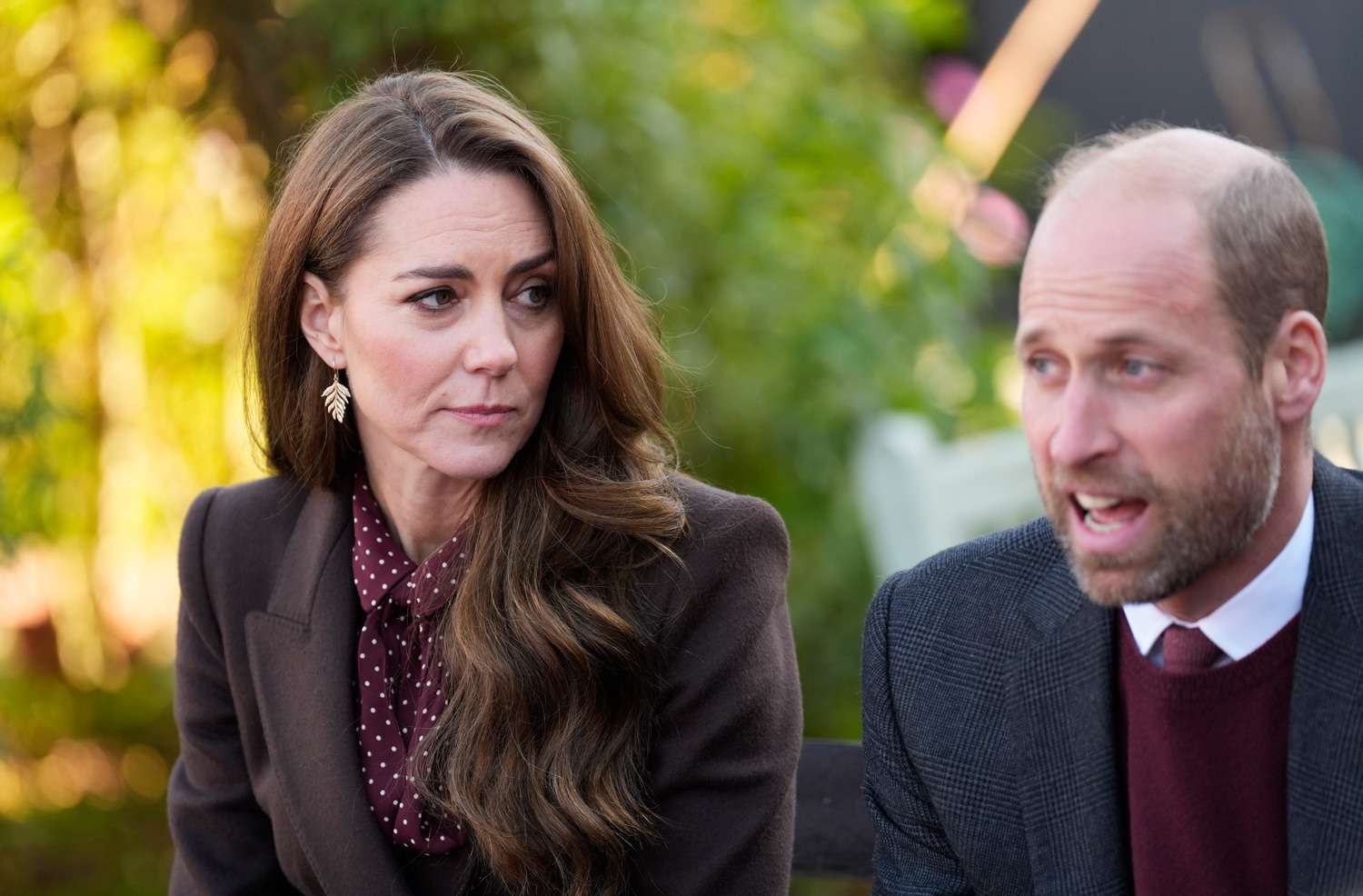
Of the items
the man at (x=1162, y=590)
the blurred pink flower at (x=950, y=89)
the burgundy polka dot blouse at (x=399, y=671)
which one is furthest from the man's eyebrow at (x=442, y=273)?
the blurred pink flower at (x=950, y=89)

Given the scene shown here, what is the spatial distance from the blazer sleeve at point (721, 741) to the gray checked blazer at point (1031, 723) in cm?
23

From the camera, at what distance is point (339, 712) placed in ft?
7.84

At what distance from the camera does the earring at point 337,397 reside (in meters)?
2.46

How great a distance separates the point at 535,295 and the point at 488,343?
129 millimetres

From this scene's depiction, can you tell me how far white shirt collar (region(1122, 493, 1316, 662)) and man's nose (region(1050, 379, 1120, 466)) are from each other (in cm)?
24

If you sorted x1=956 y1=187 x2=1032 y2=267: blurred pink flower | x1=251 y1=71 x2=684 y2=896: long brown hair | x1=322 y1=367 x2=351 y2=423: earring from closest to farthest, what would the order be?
x1=251 y1=71 x2=684 y2=896: long brown hair < x1=322 y1=367 x2=351 y2=423: earring < x1=956 y1=187 x2=1032 y2=267: blurred pink flower

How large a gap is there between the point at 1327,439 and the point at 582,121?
6.37 feet

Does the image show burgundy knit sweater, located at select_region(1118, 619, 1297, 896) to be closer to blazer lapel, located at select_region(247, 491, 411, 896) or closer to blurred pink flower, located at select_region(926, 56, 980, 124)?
blazer lapel, located at select_region(247, 491, 411, 896)

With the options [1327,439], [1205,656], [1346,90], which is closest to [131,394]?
[1327,439]

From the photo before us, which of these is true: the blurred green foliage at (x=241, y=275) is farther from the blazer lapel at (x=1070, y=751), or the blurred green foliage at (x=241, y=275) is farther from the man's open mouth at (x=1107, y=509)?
the man's open mouth at (x=1107, y=509)

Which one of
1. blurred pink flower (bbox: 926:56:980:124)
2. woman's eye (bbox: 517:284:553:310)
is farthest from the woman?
blurred pink flower (bbox: 926:56:980:124)

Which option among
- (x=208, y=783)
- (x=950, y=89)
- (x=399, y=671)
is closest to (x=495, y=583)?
(x=399, y=671)

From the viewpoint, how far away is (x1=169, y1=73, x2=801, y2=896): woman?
2244 mm

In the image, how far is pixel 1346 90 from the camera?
7113mm
